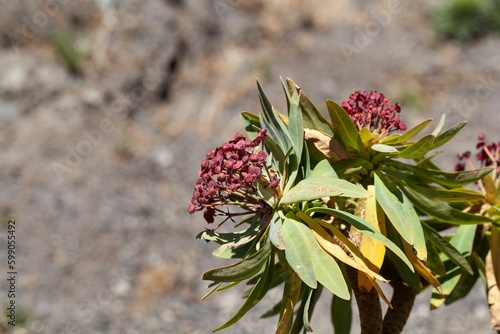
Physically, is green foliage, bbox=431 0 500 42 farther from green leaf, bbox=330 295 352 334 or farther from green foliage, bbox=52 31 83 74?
green leaf, bbox=330 295 352 334

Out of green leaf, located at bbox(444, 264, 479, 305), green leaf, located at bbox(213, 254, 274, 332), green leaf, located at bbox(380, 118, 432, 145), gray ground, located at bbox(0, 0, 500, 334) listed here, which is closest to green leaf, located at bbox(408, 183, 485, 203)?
green leaf, located at bbox(380, 118, 432, 145)

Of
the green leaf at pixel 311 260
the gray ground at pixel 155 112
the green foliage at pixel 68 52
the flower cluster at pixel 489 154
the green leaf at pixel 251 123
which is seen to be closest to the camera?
the green leaf at pixel 311 260

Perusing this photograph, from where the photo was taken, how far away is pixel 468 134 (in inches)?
291

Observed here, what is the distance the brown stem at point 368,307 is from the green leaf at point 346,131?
1.05ft

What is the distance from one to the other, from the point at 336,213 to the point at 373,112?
1.17 feet

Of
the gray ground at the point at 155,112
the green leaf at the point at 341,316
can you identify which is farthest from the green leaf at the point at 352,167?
the gray ground at the point at 155,112

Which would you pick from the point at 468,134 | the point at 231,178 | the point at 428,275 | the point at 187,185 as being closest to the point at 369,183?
the point at 428,275

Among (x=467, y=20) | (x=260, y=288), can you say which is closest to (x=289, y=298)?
(x=260, y=288)

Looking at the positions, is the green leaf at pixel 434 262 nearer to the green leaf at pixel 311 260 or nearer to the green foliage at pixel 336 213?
the green foliage at pixel 336 213

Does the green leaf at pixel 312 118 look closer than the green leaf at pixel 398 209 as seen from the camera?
No

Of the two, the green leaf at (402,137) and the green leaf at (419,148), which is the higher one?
the green leaf at (402,137)

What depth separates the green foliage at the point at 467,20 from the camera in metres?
8.46

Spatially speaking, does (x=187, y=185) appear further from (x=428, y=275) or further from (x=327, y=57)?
(x=428, y=275)

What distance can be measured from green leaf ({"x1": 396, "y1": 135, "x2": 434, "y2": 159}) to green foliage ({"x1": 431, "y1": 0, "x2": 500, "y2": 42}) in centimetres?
719
